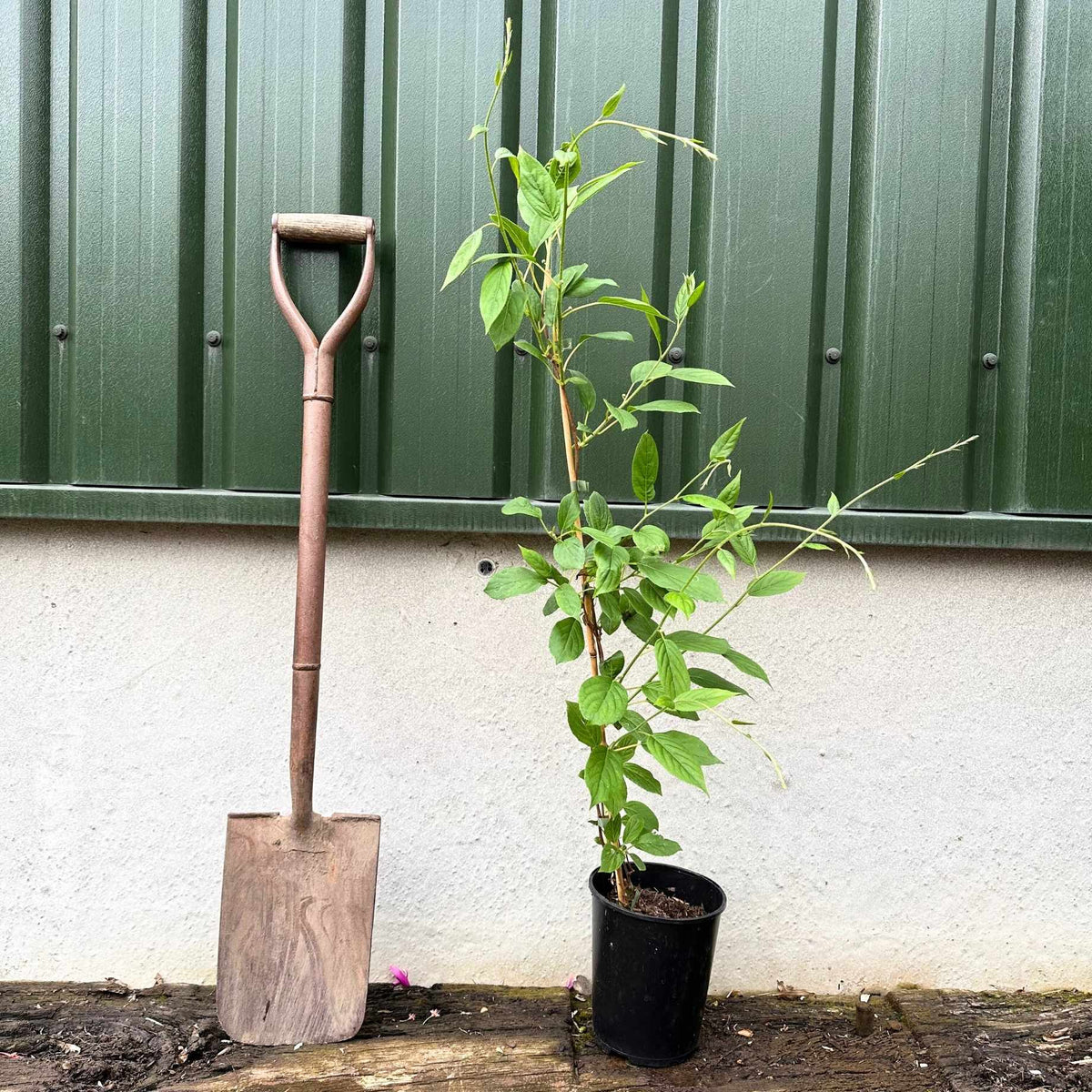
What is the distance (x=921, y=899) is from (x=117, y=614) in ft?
6.22

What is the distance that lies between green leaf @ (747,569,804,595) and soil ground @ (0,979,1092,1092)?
91 cm

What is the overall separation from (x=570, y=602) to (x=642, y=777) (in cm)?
36

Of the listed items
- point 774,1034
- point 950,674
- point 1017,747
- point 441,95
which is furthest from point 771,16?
point 774,1034

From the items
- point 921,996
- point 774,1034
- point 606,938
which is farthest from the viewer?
point 921,996

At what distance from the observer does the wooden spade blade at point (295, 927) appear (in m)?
1.77

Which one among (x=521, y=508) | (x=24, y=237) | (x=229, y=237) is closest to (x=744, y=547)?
(x=521, y=508)

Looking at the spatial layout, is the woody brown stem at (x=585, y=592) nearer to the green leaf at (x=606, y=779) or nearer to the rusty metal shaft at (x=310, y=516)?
the green leaf at (x=606, y=779)

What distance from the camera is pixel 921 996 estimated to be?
6.49 ft

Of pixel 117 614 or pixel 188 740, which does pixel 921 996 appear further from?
pixel 117 614

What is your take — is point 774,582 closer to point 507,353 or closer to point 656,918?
point 656,918

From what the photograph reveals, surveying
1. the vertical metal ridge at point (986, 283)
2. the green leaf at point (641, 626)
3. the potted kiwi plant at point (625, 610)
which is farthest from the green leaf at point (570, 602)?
the vertical metal ridge at point (986, 283)

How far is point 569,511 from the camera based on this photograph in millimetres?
1562

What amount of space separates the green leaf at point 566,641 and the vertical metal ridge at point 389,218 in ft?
1.92

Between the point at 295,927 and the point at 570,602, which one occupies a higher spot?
the point at 570,602
